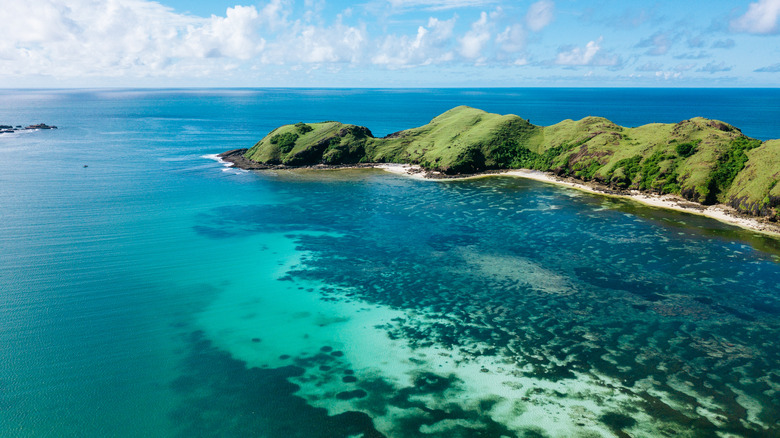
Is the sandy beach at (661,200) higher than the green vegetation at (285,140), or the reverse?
the green vegetation at (285,140)

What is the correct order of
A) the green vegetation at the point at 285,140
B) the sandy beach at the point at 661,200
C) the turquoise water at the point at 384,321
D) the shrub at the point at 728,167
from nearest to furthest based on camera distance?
1. the turquoise water at the point at 384,321
2. the sandy beach at the point at 661,200
3. the shrub at the point at 728,167
4. the green vegetation at the point at 285,140

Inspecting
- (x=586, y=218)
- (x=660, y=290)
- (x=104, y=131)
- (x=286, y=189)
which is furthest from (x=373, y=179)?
(x=104, y=131)

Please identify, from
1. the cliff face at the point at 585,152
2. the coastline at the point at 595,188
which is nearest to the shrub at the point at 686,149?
the cliff face at the point at 585,152

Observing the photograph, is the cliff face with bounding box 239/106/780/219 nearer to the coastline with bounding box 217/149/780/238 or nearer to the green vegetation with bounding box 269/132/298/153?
the green vegetation with bounding box 269/132/298/153

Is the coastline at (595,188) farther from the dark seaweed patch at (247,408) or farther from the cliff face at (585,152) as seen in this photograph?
the dark seaweed patch at (247,408)

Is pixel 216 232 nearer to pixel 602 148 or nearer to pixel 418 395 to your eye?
pixel 418 395
